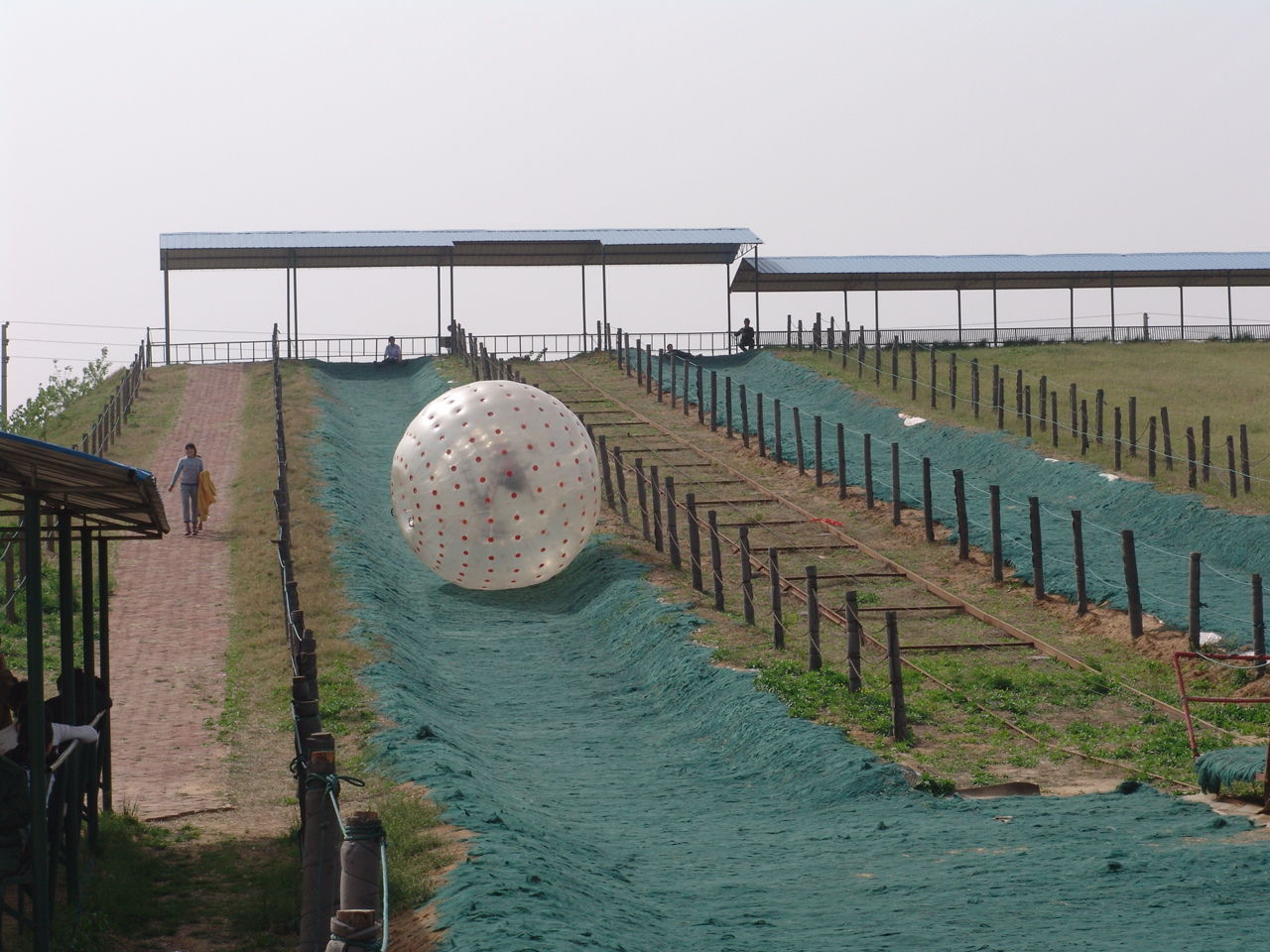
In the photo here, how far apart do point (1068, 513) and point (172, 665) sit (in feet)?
44.8

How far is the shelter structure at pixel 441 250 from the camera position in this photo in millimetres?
45344

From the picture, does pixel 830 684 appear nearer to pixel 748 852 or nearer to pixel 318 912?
pixel 748 852

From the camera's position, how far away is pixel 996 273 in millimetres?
50188

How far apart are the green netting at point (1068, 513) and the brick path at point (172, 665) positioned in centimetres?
1029

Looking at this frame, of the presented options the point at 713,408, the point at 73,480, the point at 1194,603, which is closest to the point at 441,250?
the point at 713,408

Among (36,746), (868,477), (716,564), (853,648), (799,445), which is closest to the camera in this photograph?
(36,746)

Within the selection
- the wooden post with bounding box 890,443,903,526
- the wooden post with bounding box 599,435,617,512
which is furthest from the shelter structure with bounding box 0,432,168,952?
the wooden post with bounding box 890,443,903,526

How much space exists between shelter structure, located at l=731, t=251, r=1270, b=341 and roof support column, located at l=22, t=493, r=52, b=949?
1661 inches

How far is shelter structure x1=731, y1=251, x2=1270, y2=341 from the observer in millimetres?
49875

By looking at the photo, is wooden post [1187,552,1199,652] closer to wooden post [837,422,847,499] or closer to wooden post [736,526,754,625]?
wooden post [736,526,754,625]

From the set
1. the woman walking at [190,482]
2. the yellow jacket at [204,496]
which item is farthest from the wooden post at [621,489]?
the woman walking at [190,482]

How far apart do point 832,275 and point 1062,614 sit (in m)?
32.5

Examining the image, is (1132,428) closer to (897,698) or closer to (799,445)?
(799,445)

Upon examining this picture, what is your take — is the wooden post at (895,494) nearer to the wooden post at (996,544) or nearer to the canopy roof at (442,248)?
the wooden post at (996,544)
